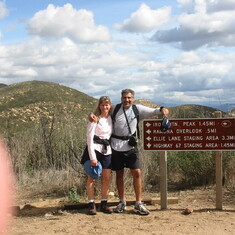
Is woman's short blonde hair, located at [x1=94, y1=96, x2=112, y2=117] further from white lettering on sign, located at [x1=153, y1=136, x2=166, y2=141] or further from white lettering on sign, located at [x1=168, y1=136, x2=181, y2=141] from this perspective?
white lettering on sign, located at [x1=168, y1=136, x2=181, y2=141]

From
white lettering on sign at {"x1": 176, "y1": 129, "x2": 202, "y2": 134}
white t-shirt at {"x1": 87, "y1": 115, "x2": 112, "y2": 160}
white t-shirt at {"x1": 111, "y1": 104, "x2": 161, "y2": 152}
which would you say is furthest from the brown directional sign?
white t-shirt at {"x1": 87, "y1": 115, "x2": 112, "y2": 160}

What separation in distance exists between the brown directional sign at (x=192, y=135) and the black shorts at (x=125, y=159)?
45 centimetres

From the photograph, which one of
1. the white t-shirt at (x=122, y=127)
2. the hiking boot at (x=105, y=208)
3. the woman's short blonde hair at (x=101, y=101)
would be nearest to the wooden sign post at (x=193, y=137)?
the white t-shirt at (x=122, y=127)

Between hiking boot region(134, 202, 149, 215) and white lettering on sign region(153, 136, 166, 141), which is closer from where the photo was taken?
hiking boot region(134, 202, 149, 215)

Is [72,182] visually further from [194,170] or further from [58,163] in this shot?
[194,170]

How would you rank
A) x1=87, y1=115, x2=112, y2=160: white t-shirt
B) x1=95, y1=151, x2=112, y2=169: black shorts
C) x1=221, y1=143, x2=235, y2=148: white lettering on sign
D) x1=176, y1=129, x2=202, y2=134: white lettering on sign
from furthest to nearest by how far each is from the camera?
x1=176, y1=129, x2=202, y2=134: white lettering on sign → x1=221, y1=143, x2=235, y2=148: white lettering on sign → x1=95, y1=151, x2=112, y2=169: black shorts → x1=87, y1=115, x2=112, y2=160: white t-shirt

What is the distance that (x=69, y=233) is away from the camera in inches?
205

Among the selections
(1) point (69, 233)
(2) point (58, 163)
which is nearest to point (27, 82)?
(2) point (58, 163)

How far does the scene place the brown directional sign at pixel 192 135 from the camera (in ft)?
20.0

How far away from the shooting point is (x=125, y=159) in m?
6.02

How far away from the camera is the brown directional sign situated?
6090 millimetres

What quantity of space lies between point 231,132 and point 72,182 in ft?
11.0

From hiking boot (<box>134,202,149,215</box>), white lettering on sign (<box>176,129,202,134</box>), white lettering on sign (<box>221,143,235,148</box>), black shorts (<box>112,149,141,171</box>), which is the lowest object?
hiking boot (<box>134,202,149,215</box>)

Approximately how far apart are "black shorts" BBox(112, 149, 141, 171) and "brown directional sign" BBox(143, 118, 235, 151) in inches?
17.6
